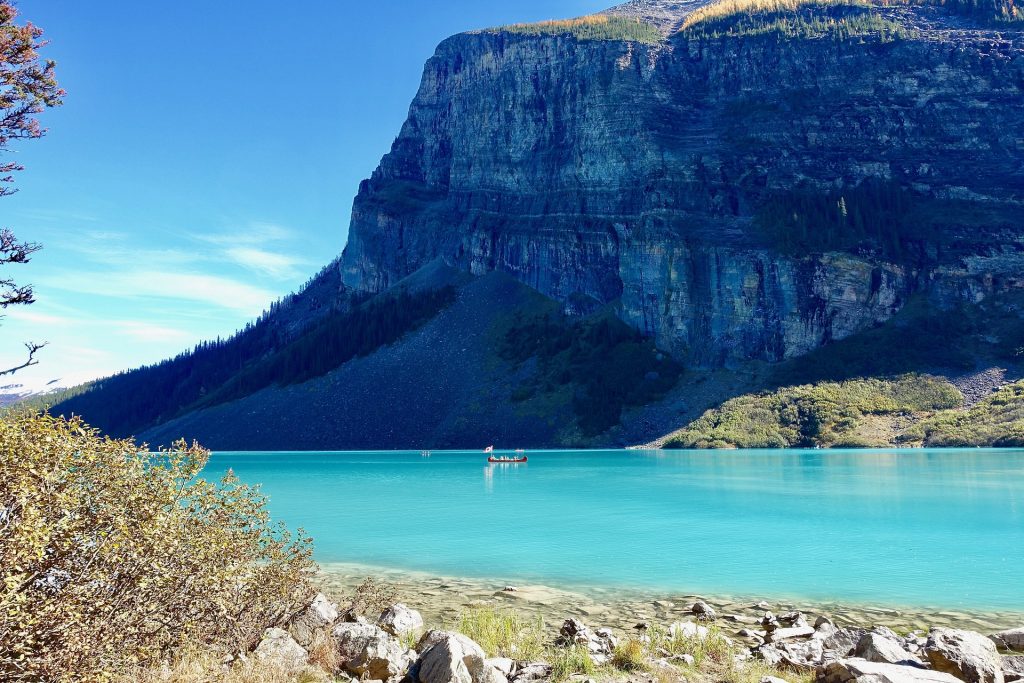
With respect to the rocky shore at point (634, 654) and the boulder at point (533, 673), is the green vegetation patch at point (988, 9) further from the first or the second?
the boulder at point (533, 673)

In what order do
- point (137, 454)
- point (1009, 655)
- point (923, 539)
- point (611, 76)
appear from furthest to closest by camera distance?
1. point (611, 76)
2. point (923, 539)
3. point (1009, 655)
4. point (137, 454)

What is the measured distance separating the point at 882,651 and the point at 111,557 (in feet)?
35.0

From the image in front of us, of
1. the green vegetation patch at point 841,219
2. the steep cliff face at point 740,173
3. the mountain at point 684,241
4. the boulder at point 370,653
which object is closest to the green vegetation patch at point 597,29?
the mountain at point 684,241

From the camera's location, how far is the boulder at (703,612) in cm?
1580

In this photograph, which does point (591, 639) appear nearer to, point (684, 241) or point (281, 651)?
point (281, 651)

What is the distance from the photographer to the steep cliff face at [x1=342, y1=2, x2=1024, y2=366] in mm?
136625

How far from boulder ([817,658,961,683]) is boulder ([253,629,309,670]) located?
734cm

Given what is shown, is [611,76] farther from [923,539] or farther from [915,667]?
[915,667]

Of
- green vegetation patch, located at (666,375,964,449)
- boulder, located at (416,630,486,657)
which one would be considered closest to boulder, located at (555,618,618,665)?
boulder, located at (416,630,486,657)

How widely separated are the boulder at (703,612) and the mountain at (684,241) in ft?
346

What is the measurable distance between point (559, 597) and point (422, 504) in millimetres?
25475

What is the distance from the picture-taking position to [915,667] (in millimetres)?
10555

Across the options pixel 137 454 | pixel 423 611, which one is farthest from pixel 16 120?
pixel 423 611

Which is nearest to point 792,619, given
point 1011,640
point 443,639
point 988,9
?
point 1011,640
